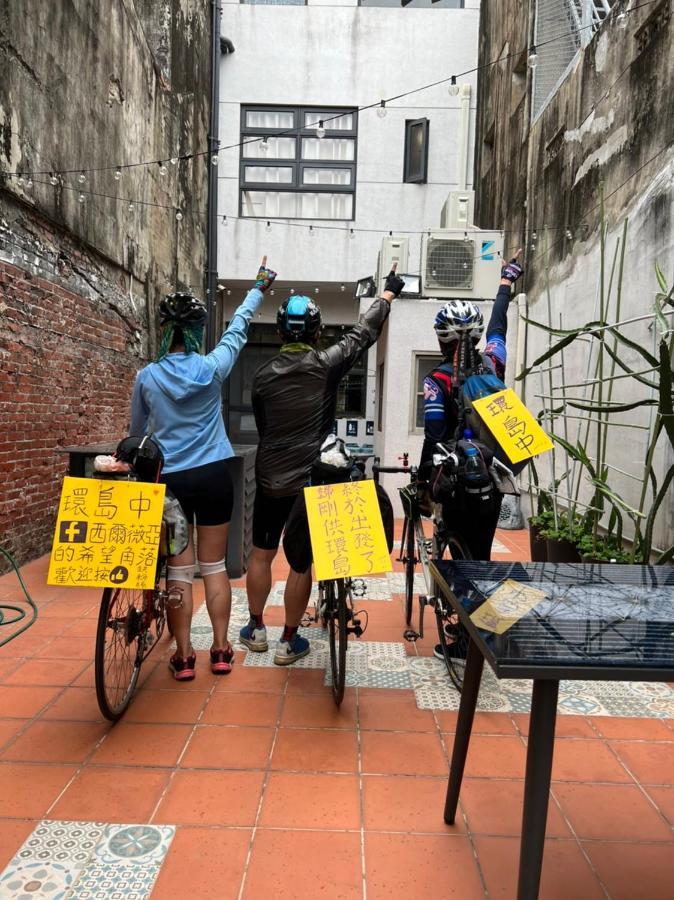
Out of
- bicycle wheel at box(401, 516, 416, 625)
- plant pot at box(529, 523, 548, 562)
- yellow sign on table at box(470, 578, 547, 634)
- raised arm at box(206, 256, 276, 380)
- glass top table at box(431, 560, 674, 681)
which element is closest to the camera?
glass top table at box(431, 560, 674, 681)

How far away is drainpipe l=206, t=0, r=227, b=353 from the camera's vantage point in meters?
11.3

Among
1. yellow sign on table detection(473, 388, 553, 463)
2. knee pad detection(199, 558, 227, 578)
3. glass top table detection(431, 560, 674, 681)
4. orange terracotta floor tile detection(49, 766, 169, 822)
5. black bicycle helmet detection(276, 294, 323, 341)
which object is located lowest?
orange terracotta floor tile detection(49, 766, 169, 822)

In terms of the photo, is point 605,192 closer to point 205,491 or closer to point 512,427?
point 512,427

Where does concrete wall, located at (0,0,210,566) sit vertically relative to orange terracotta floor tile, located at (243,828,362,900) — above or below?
above

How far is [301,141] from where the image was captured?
12.2m

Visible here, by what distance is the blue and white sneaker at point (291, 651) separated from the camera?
314 centimetres

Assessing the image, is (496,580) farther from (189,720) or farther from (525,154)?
(525,154)

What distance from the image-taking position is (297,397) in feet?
9.48

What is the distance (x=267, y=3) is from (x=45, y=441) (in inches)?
421

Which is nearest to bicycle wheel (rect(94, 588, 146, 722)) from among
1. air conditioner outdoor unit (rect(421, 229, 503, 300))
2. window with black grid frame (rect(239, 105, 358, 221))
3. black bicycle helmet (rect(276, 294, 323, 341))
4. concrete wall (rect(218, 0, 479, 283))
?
black bicycle helmet (rect(276, 294, 323, 341))

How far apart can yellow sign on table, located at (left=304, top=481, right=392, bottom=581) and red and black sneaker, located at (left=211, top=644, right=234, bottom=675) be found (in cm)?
95

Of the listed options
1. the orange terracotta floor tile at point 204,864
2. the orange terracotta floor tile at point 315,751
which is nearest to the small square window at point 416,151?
the orange terracotta floor tile at point 315,751

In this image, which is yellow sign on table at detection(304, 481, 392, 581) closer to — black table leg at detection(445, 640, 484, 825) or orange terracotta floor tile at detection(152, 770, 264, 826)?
black table leg at detection(445, 640, 484, 825)

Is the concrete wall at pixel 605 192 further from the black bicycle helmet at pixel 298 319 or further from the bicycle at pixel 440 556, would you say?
the black bicycle helmet at pixel 298 319
